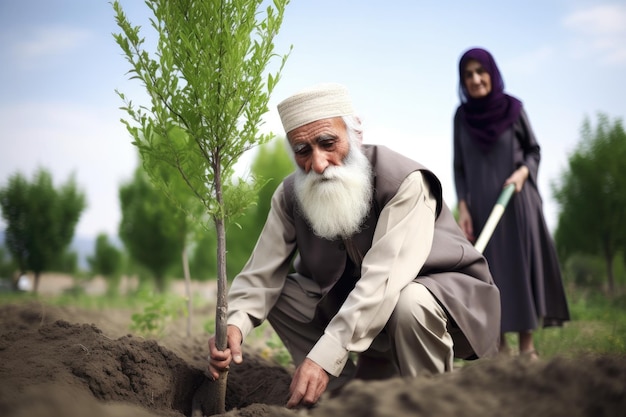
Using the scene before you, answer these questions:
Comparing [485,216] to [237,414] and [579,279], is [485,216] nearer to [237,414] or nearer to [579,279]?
[237,414]

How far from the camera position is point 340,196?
346 cm

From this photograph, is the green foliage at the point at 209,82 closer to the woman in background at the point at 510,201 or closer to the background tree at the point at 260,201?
the woman in background at the point at 510,201

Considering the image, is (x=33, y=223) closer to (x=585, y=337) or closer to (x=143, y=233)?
(x=143, y=233)

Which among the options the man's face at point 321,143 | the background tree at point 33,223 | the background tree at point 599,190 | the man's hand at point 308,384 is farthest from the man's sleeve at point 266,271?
the background tree at point 33,223

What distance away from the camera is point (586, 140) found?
1345 centimetres

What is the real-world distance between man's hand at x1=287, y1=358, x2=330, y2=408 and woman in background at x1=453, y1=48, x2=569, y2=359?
8.89 ft

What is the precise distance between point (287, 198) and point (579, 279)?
16.6m

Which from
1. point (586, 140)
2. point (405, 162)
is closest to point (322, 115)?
point (405, 162)

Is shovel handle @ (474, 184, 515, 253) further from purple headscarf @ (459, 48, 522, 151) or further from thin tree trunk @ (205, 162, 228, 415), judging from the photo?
thin tree trunk @ (205, 162, 228, 415)

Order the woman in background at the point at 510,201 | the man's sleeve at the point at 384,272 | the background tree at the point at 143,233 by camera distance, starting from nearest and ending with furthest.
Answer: the man's sleeve at the point at 384,272, the woman in background at the point at 510,201, the background tree at the point at 143,233

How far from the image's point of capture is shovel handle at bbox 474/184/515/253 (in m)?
4.30

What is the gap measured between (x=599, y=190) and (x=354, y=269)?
11.3 meters

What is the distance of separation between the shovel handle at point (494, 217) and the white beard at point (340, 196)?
112cm

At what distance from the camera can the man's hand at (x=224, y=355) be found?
3.22 m
